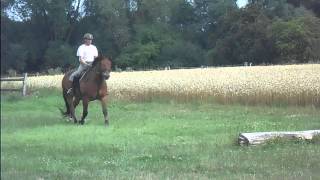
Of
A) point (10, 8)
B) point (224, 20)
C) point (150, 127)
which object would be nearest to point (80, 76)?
point (150, 127)

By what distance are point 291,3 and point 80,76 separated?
21.8 ft

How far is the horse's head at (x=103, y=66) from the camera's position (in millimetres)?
13145

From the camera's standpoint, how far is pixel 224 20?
17.8 m

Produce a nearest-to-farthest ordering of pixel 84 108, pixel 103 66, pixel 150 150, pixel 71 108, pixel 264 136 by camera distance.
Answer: pixel 150 150 → pixel 264 136 → pixel 103 66 → pixel 84 108 → pixel 71 108

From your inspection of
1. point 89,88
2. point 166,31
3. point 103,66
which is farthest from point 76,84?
point 166,31

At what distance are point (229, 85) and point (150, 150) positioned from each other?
46.3 feet

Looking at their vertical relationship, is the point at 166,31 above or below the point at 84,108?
above

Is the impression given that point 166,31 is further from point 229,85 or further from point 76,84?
point 229,85

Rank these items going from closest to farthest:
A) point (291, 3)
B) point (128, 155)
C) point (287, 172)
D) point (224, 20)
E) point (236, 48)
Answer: point (287, 172), point (128, 155), point (291, 3), point (224, 20), point (236, 48)

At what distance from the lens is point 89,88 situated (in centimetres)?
1454

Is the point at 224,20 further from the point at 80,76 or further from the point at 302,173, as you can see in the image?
the point at 302,173

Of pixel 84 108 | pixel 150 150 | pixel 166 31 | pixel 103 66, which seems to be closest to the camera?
pixel 150 150

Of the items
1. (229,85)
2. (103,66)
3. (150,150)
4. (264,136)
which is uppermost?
(103,66)

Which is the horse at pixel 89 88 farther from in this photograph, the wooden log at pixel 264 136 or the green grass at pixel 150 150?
the wooden log at pixel 264 136
